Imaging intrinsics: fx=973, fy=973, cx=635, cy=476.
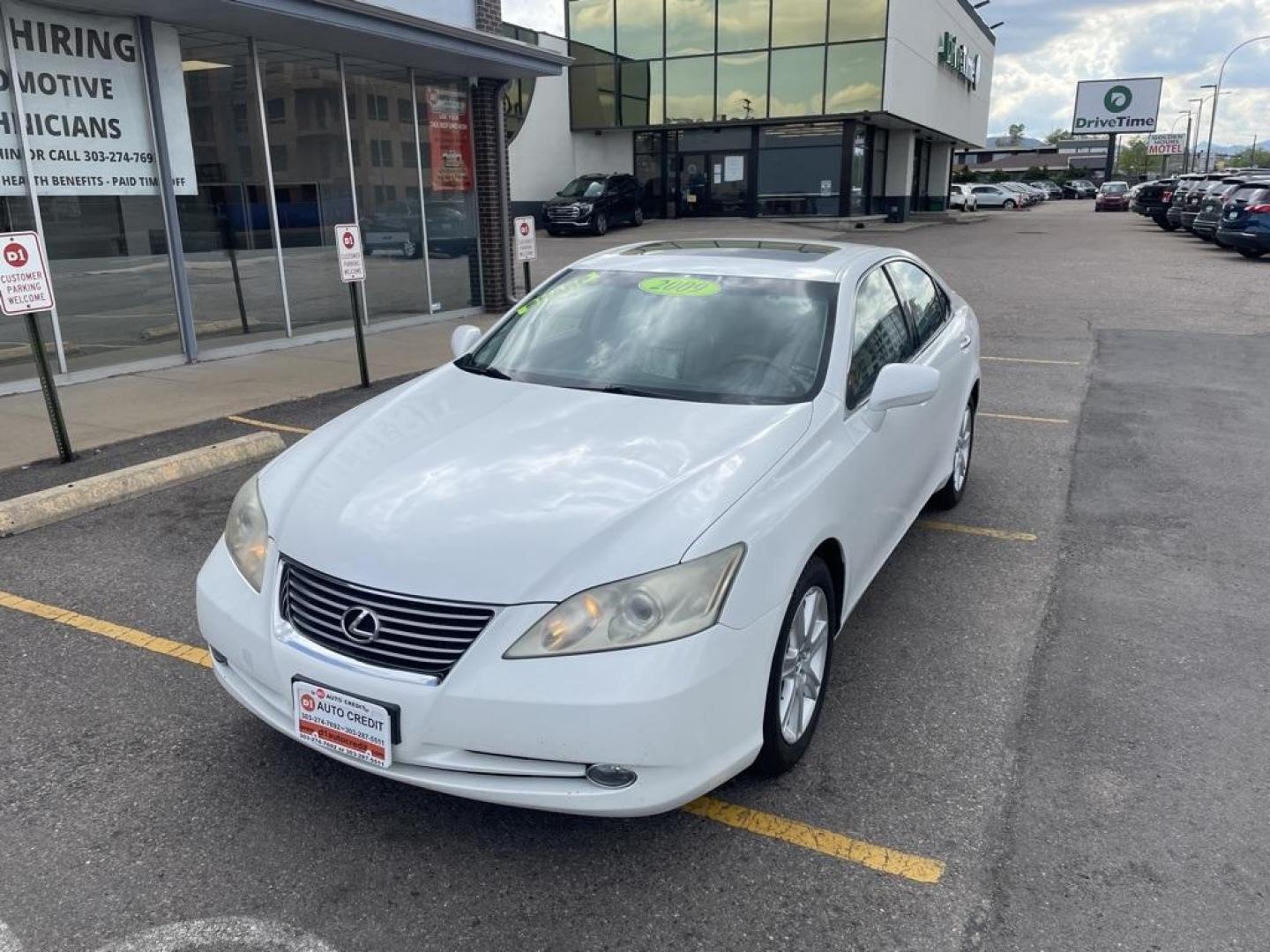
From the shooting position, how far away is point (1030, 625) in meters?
4.28

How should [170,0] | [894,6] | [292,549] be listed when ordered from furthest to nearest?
[894,6] → [170,0] → [292,549]

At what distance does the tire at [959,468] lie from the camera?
556 cm

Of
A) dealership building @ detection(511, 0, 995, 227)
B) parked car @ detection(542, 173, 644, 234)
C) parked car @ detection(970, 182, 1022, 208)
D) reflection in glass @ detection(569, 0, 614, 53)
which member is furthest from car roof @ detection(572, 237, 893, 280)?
parked car @ detection(970, 182, 1022, 208)

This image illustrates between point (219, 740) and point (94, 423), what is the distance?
515 centimetres

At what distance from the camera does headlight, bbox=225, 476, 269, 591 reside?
2953 millimetres

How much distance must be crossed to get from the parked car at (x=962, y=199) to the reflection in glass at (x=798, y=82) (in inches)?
920

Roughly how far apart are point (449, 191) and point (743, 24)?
22102mm

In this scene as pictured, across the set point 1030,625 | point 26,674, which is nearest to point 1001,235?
point 1030,625

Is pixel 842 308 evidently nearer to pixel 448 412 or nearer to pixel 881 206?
pixel 448 412

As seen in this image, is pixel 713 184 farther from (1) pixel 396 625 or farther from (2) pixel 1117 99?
(2) pixel 1117 99

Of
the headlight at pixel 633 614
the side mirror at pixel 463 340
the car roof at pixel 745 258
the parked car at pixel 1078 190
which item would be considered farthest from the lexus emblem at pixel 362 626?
the parked car at pixel 1078 190

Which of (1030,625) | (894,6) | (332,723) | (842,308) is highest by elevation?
(894,6)

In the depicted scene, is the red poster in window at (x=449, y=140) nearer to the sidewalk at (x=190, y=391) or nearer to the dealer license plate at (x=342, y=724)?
the sidewalk at (x=190, y=391)

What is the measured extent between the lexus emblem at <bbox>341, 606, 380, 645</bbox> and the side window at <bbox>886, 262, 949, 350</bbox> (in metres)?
3.08
